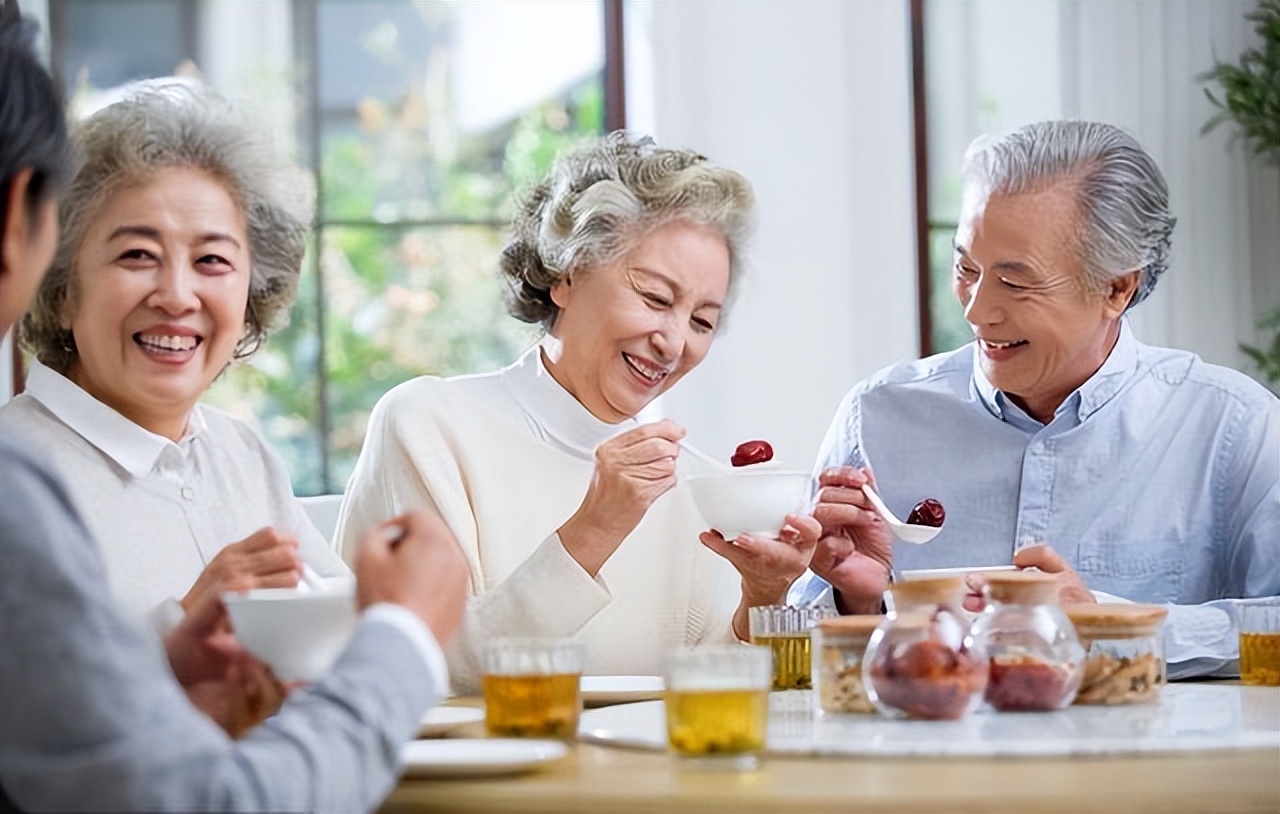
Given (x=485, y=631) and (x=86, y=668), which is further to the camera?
(x=485, y=631)

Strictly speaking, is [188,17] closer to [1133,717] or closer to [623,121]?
[623,121]

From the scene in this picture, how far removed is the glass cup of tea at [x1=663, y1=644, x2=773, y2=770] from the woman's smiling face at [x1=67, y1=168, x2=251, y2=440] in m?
1.01

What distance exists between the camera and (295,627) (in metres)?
1.34

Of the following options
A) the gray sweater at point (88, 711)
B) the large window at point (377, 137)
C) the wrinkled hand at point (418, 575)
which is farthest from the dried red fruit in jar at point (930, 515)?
the large window at point (377, 137)

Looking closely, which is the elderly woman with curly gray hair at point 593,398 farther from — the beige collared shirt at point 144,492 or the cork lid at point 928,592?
the cork lid at point 928,592

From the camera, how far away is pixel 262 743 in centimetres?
104

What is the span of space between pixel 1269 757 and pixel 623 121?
3472mm

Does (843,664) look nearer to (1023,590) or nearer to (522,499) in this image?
(1023,590)

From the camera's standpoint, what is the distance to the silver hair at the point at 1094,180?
2615 mm

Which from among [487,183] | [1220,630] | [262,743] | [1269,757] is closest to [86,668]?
[262,743]

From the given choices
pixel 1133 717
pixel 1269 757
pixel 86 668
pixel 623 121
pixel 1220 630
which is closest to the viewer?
pixel 86 668

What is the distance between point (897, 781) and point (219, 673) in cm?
64

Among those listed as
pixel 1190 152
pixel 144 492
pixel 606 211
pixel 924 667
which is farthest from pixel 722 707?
pixel 1190 152

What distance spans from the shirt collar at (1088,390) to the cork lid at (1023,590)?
3.34ft
